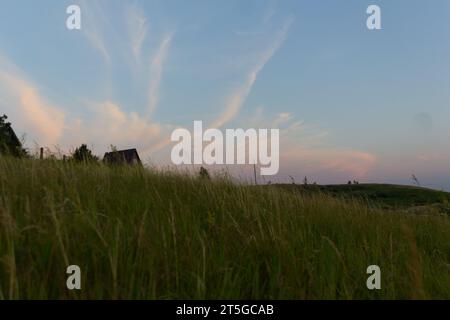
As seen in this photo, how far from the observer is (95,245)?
2.51 meters

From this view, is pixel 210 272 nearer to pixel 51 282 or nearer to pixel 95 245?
pixel 95 245

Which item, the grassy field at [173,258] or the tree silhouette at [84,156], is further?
the tree silhouette at [84,156]

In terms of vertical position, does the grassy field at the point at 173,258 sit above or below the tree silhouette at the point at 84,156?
below

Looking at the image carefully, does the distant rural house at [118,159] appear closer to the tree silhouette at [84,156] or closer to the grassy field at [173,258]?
the tree silhouette at [84,156]

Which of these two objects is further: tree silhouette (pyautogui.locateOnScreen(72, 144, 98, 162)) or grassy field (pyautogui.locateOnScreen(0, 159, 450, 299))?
tree silhouette (pyautogui.locateOnScreen(72, 144, 98, 162))

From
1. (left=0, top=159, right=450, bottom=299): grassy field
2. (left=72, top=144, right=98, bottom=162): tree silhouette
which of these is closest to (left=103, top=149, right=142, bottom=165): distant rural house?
(left=72, top=144, right=98, bottom=162): tree silhouette

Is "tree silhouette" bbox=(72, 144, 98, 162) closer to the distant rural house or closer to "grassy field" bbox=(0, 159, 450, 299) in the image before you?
the distant rural house

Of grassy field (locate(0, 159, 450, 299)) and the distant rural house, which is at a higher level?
the distant rural house

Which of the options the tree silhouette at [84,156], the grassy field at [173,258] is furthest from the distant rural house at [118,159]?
the grassy field at [173,258]

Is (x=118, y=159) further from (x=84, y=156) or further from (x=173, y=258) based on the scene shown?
(x=173, y=258)

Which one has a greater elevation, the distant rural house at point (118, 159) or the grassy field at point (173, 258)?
the distant rural house at point (118, 159)

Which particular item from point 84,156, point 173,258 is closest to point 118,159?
point 84,156
